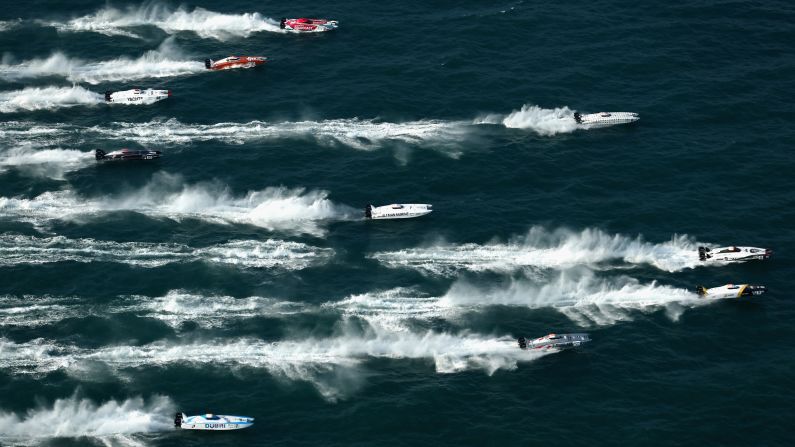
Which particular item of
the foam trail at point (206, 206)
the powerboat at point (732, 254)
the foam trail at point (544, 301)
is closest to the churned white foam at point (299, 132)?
the foam trail at point (206, 206)

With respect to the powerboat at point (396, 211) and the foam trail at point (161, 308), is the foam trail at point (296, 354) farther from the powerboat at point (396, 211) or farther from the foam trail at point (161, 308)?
the powerboat at point (396, 211)

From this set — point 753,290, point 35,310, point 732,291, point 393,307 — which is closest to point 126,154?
point 35,310

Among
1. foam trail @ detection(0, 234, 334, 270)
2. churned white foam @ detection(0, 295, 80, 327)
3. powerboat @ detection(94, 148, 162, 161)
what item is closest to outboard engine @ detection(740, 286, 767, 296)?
foam trail @ detection(0, 234, 334, 270)

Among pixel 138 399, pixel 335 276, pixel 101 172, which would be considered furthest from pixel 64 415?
pixel 101 172

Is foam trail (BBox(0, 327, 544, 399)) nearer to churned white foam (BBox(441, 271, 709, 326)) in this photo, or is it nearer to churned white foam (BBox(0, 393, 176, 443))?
churned white foam (BBox(0, 393, 176, 443))

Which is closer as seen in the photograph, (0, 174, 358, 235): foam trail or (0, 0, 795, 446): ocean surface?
(0, 0, 795, 446): ocean surface
